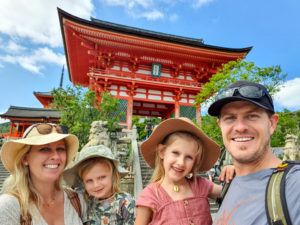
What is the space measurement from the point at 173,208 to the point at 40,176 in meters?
0.98

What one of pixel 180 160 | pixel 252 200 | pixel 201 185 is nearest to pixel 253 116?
pixel 252 200

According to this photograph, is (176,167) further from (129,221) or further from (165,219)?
(129,221)

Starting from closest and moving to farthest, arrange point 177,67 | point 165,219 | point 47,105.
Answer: point 165,219, point 177,67, point 47,105

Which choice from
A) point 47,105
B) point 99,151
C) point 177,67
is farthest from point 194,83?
point 47,105

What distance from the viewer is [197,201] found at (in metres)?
1.83

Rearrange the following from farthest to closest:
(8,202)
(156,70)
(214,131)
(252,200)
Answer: (156,70), (214,131), (8,202), (252,200)

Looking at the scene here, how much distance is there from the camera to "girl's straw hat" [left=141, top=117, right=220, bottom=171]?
1935 millimetres

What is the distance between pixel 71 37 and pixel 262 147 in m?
14.5

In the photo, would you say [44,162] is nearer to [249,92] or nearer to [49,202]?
[49,202]

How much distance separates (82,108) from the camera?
11.2 m

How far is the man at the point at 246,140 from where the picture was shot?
1320 mm

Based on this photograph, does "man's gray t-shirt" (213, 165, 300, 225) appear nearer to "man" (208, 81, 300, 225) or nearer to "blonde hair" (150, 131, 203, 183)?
"man" (208, 81, 300, 225)

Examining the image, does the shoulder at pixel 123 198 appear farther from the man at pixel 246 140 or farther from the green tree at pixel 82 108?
the green tree at pixel 82 108

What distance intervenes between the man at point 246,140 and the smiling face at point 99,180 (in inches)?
38.3
